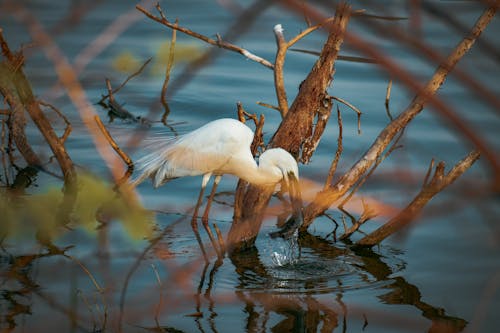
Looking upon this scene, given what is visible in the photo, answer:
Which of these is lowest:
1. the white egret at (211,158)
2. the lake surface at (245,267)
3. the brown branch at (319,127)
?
the lake surface at (245,267)

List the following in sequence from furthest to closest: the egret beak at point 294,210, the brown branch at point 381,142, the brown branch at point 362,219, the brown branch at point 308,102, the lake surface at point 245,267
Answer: the brown branch at point 362,219 < the brown branch at point 308,102 < the brown branch at point 381,142 < the egret beak at point 294,210 < the lake surface at point 245,267

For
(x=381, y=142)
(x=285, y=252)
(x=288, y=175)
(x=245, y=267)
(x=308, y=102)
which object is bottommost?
(x=245, y=267)

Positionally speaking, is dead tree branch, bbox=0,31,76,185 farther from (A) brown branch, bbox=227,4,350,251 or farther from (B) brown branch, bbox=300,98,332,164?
(B) brown branch, bbox=300,98,332,164

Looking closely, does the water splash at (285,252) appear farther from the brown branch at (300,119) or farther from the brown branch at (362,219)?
the brown branch at (362,219)

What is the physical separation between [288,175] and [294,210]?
22cm

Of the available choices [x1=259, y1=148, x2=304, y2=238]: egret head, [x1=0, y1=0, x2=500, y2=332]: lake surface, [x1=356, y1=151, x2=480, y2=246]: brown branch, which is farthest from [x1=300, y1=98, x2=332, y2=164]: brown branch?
[x1=356, y1=151, x2=480, y2=246]: brown branch

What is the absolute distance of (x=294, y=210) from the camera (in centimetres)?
404

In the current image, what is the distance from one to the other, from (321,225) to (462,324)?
143cm

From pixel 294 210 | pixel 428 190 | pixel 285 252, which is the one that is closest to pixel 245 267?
pixel 285 252

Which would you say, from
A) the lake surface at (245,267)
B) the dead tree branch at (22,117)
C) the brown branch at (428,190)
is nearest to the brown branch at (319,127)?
the lake surface at (245,267)

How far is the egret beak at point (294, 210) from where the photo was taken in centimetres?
404

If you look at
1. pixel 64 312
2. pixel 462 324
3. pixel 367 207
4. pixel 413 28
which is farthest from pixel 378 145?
pixel 413 28

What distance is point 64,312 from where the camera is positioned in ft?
12.0

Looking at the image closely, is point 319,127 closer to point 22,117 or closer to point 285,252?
point 285,252
